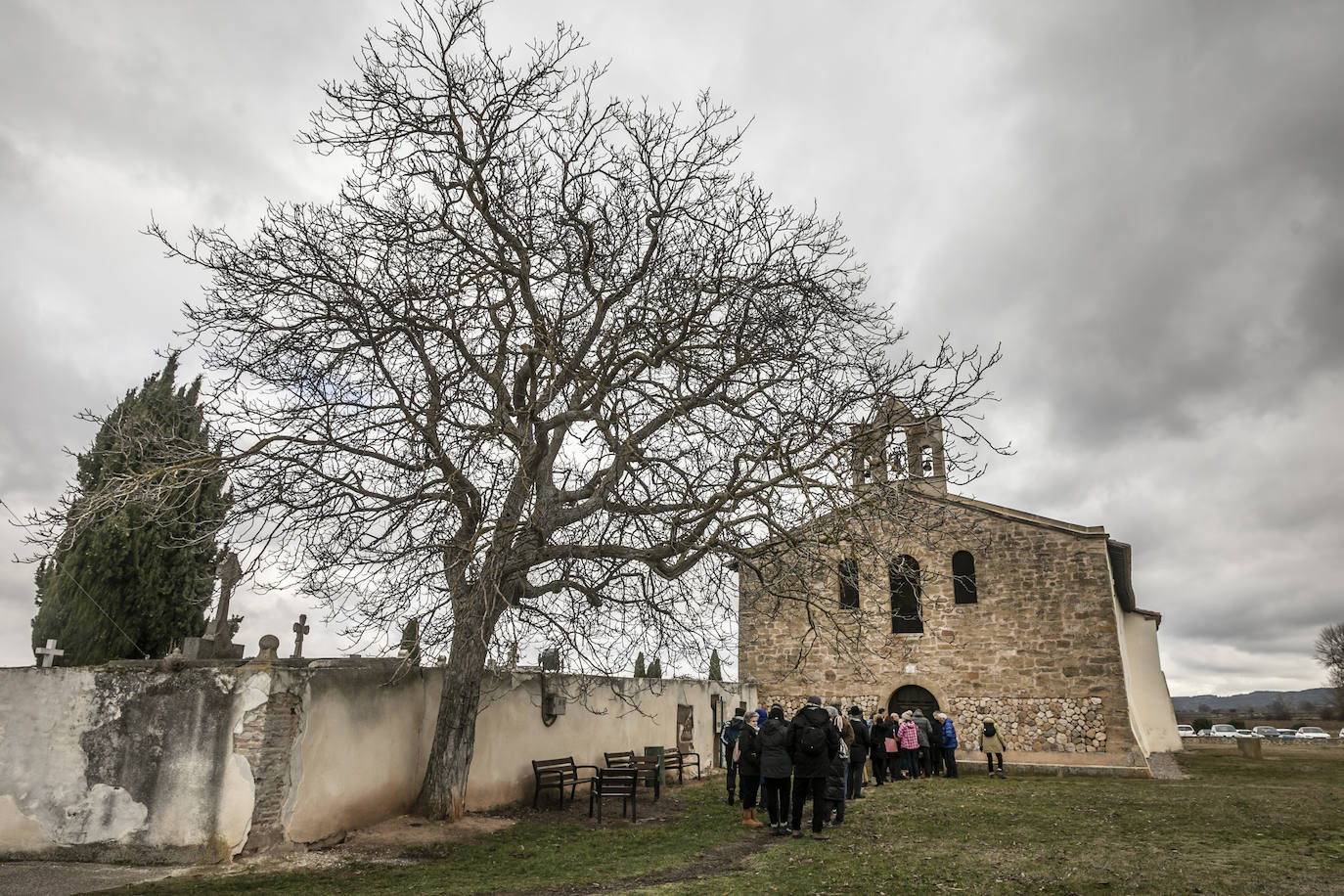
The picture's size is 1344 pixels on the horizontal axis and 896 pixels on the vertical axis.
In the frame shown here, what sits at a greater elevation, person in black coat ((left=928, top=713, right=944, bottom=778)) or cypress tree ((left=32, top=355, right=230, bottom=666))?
cypress tree ((left=32, top=355, right=230, bottom=666))

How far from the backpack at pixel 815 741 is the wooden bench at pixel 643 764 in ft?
17.5

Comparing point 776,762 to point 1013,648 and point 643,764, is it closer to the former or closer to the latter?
point 643,764

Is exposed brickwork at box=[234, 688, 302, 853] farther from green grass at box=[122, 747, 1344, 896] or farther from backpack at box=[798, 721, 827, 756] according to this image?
backpack at box=[798, 721, 827, 756]

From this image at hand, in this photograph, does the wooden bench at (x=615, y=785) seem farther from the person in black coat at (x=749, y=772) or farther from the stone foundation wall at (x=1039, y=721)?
the stone foundation wall at (x=1039, y=721)

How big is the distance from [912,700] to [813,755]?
13.9 metres

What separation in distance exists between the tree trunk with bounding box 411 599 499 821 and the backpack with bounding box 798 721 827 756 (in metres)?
4.30

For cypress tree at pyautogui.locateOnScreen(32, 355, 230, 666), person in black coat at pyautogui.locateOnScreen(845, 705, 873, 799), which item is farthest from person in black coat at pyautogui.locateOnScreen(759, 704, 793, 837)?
cypress tree at pyautogui.locateOnScreen(32, 355, 230, 666)

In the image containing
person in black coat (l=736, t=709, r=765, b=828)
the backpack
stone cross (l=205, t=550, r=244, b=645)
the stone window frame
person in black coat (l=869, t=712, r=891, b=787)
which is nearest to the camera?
the backpack

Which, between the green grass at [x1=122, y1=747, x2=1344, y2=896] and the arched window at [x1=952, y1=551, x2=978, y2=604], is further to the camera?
the arched window at [x1=952, y1=551, x2=978, y2=604]

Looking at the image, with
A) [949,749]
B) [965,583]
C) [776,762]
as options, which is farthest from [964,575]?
[776,762]

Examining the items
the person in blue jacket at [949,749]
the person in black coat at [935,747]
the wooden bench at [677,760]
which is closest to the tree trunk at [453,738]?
the wooden bench at [677,760]

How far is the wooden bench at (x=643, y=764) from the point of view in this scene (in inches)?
535

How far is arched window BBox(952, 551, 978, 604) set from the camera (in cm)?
2133

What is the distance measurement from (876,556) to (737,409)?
2.64 meters
